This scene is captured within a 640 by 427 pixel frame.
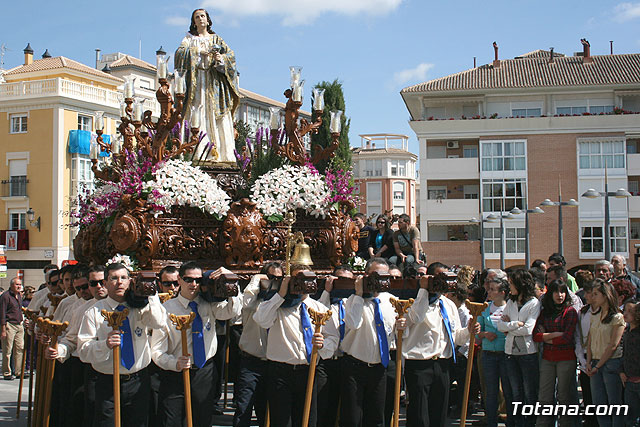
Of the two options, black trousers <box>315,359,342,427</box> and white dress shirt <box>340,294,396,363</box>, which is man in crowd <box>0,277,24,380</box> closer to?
black trousers <box>315,359,342,427</box>

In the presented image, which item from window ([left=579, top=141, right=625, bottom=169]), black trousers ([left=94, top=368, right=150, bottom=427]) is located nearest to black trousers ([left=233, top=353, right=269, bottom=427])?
black trousers ([left=94, top=368, right=150, bottom=427])

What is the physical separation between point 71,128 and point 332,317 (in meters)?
34.9

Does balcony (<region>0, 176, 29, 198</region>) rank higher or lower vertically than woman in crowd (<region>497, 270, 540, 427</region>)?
higher

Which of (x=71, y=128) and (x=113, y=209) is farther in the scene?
(x=71, y=128)

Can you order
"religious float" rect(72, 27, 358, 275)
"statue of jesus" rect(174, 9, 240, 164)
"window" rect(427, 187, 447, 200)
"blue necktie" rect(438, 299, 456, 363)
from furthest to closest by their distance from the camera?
"window" rect(427, 187, 447, 200), "statue of jesus" rect(174, 9, 240, 164), "religious float" rect(72, 27, 358, 275), "blue necktie" rect(438, 299, 456, 363)

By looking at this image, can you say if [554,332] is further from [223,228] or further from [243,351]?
[223,228]

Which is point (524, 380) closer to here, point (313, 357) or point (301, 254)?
point (313, 357)

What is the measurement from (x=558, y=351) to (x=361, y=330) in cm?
206

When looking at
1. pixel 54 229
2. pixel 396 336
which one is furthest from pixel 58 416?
pixel 54 229

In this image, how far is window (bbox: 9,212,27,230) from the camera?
131 ft

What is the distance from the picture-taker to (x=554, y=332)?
7895mm

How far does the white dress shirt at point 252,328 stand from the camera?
768 cm

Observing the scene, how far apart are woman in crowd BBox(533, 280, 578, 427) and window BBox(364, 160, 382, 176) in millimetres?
75996

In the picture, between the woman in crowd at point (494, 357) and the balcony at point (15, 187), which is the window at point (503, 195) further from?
the woman in crowd at point (494, 357)
